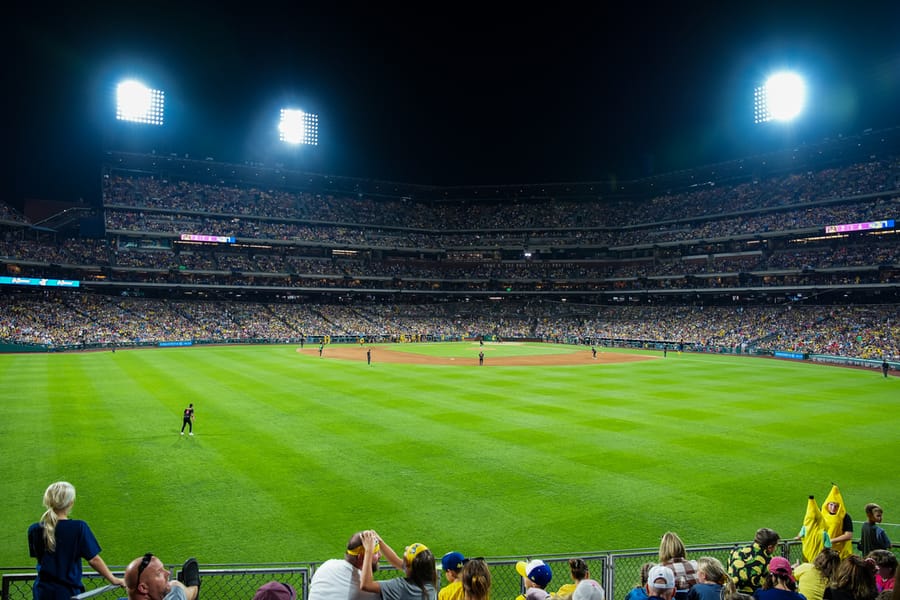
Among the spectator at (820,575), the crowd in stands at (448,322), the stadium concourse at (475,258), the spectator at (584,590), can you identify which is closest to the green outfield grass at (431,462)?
the spectator at (820,575)

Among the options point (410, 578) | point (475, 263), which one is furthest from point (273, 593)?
point (475, 263)

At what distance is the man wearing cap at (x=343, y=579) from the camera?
4766mm

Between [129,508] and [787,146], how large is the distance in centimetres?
8734

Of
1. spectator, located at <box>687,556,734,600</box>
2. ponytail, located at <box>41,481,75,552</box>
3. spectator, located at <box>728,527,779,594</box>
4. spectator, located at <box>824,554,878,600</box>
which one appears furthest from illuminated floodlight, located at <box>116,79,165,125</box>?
spectator, located at <box>824,554,878,600</box>

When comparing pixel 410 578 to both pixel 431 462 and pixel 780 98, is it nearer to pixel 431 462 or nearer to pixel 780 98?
pixel 431 462

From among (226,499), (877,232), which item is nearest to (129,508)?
(226,499)

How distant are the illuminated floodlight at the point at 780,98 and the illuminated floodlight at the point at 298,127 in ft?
204

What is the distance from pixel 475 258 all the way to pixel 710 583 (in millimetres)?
94233

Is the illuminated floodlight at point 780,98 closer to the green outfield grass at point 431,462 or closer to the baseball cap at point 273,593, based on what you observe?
the green outfield grass at point 431,462

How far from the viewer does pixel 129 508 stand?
40.5 ft

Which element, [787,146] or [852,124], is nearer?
[852,124]

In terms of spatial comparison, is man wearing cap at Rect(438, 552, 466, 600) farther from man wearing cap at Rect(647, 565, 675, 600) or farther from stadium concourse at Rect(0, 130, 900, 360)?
stadium concourse at Rect(0, 130, 900, 360)

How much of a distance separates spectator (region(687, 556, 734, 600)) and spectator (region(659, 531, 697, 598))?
81 mm

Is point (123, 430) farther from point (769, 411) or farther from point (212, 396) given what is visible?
point (769, 411)
